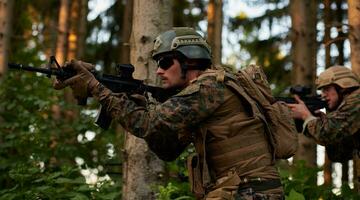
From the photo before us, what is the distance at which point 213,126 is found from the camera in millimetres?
4223

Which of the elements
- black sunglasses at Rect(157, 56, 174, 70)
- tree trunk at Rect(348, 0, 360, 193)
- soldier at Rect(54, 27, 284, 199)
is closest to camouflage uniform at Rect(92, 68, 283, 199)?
soldier at Rect(54, 27, 284, 199)

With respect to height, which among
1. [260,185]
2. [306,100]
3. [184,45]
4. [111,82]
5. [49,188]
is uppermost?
[184,45]

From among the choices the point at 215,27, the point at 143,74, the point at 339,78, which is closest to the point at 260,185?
the point at 143,74

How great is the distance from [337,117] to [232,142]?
2709mm

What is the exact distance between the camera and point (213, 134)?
13.8 feet

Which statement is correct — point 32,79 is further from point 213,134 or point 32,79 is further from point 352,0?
point 213,134

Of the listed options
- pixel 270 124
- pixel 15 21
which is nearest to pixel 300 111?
pixel 270 124

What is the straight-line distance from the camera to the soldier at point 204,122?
4137 mm

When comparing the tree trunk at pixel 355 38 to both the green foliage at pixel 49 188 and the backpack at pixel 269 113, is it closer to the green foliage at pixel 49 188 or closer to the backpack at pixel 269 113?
the green foliage at pixel 49 188

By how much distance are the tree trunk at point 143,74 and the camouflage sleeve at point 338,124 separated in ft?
6.10

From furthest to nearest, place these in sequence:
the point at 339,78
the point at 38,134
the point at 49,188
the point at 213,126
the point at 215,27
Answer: the point at 215,27 → the point at 38,134 → the point at 339,78 → the point at 49,188 → the point at 213,126

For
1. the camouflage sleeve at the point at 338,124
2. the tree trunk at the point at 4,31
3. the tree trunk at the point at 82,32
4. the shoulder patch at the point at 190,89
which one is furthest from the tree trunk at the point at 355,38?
the tree trunk at the point at 82,32

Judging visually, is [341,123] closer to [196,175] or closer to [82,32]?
[196,175]

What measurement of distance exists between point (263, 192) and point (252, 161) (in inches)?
8.9
